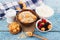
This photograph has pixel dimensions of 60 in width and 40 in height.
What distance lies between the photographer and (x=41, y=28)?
1.02 meters

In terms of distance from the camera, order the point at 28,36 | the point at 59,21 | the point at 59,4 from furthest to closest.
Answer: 1. the point at 59,4
2. the point at 59,21
3. the point at 28,36

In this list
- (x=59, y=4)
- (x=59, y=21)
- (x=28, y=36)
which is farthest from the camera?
(x=59, y=4)

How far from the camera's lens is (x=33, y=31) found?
103 centimetres

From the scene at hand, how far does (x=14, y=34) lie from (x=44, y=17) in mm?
227

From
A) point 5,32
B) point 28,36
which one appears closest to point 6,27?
point 5,32

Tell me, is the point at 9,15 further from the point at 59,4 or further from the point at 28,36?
the point at 59,4

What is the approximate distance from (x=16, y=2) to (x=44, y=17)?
260mm

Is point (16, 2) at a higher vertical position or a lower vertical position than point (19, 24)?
higher

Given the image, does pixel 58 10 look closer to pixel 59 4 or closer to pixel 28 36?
pixel 59 4

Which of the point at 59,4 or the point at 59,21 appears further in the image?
the point at 59,4

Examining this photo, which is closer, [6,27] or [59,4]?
[6,27]

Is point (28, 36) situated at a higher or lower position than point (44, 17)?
lower

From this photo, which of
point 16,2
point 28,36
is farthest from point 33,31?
point 16,2

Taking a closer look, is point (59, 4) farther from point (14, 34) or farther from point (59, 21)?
point (14, 34)
